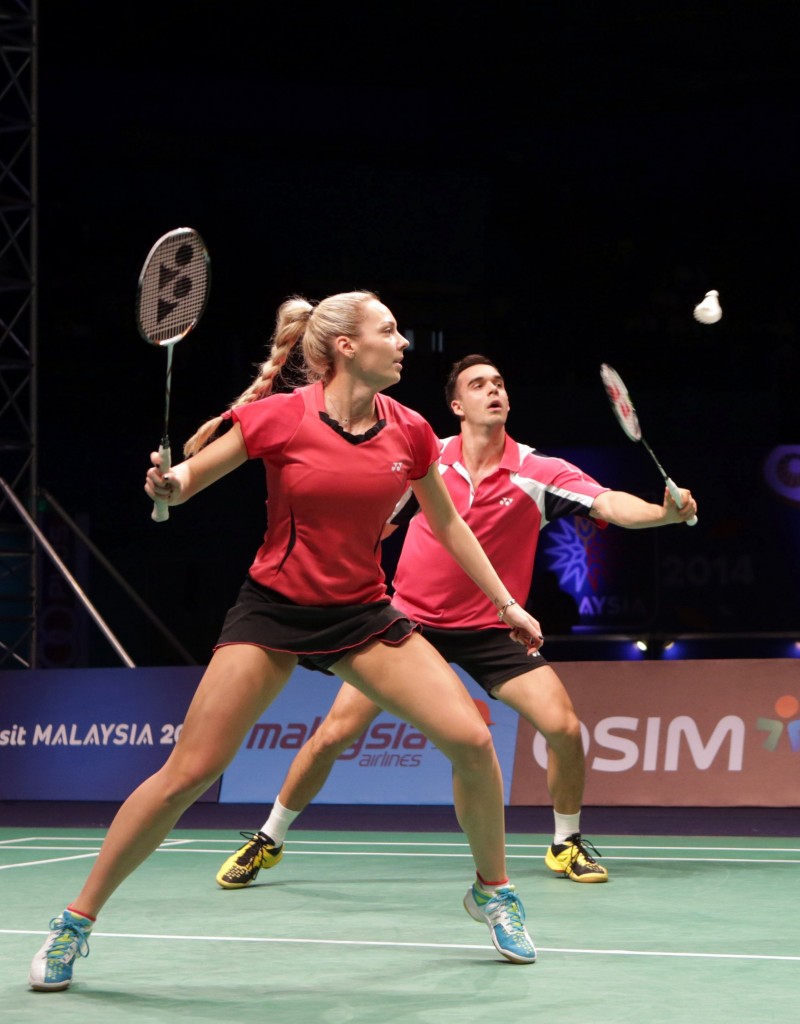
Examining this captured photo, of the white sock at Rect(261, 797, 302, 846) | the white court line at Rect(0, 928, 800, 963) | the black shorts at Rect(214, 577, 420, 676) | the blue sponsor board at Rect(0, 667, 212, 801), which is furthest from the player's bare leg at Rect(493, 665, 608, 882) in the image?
the blue sponsor board at Rect(0, 667, 212, 801)

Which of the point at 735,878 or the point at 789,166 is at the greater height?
the point at 789,166

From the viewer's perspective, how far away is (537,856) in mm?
6746

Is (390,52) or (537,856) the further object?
(390,52)

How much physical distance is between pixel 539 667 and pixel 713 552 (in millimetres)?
10716

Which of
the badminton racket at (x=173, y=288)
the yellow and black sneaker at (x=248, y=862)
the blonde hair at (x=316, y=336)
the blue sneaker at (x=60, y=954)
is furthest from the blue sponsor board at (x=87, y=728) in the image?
the blue sneaker at (x=60, y=954)

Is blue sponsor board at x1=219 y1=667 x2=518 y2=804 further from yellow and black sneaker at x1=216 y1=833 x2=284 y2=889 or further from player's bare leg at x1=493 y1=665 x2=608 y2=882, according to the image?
yellow and black sneaker at x1=216 y1=833 x2=284 y2=889

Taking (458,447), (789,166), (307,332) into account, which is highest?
(789,166)

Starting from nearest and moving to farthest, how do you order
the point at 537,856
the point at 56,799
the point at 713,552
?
the point at 537,856 → the point at 56,799 → the point at 713,552

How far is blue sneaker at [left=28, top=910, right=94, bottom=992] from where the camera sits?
3.76 m

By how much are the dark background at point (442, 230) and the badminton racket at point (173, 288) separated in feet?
40.3

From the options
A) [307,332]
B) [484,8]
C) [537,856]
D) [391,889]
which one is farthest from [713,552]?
[307,332]

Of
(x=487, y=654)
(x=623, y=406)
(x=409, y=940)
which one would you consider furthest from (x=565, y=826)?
(x=623, y=406)

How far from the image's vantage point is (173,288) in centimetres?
422

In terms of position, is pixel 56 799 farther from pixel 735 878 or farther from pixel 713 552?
pixel 713 552
